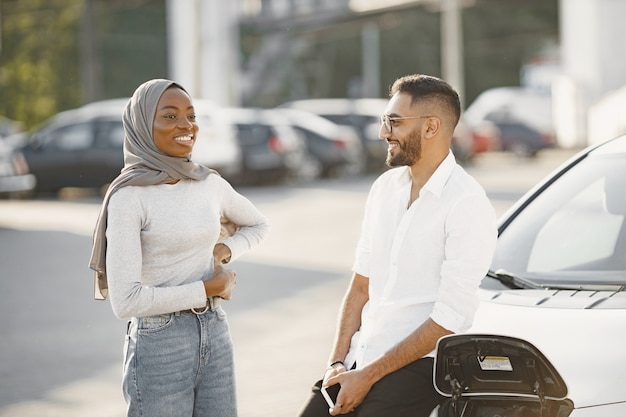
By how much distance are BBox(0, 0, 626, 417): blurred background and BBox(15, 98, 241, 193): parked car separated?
0.11ft

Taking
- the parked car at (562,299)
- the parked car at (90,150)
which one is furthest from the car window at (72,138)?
the parked car at (562,299)

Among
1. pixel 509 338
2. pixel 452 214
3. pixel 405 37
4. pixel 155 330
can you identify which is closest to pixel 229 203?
pixel 155 330

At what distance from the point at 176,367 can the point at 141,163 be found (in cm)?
63

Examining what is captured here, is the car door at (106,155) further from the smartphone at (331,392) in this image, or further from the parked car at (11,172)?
the smartphone at (331,392)

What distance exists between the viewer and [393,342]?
346 centimetres

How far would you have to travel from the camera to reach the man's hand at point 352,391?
11.1 feet

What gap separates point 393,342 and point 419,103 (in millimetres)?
752

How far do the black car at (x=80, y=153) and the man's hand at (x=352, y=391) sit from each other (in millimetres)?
19250

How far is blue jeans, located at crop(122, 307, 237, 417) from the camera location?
346 centimetres

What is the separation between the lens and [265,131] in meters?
25.1

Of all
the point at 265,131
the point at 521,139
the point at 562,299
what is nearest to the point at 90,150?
the point at 265,131

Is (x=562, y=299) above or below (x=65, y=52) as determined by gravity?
below

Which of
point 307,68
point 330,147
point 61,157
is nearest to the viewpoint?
point 61,157

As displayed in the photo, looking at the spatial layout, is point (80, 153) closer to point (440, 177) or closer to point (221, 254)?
point (221, 254)
